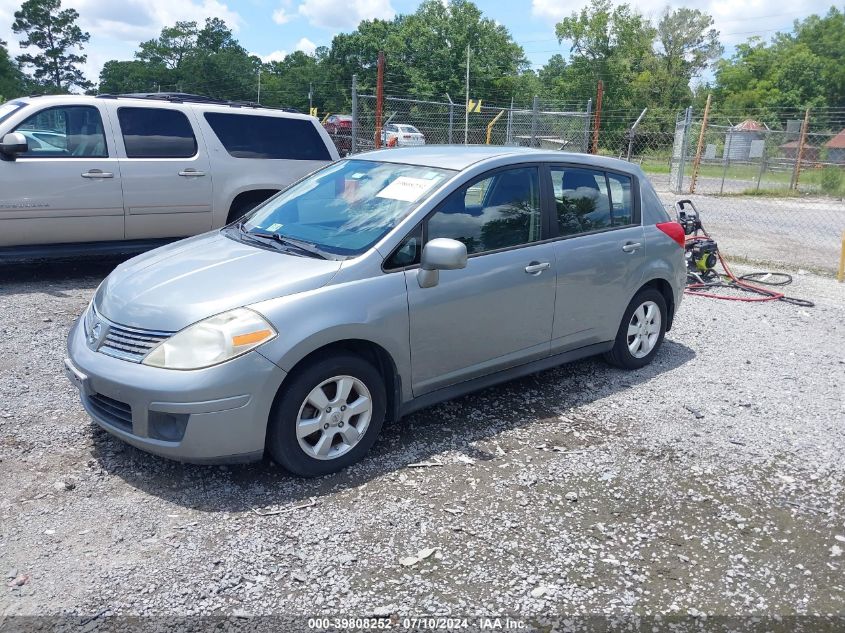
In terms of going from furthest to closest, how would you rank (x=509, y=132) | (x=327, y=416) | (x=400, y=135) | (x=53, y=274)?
(x=400, y=135), (x=509, y=132), (x=53, y=274), (x=327, y=416)

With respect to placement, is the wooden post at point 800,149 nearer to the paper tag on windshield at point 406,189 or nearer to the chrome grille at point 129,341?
the paper tag on windshield at point 406,189

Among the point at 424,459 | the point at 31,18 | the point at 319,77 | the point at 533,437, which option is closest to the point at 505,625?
the point at 424,459

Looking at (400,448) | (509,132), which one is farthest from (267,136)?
(509,132)

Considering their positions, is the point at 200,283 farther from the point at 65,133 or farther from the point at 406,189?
the point at 65,133

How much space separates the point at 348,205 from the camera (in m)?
4.46

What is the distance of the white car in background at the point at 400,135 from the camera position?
1444 cm

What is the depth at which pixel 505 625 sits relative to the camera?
2.80 metres

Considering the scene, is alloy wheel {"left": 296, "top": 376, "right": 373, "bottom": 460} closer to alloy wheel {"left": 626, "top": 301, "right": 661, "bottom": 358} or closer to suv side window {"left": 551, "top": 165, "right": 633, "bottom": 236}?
suv side window {"left": 551, "top": 165, "right": 633, "bottom": 236}

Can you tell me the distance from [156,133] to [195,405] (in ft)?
17.9

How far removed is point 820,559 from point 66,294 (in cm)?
681

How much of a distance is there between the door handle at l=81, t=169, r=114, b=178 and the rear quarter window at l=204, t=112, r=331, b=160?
52.4 inches

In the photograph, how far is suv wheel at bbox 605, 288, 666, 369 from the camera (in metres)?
5.55

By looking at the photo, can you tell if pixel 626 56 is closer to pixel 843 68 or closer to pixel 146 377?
pixel 843 68

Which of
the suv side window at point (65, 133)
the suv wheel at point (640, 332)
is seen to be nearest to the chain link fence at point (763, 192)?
the suv wheel at point (640, 332)
